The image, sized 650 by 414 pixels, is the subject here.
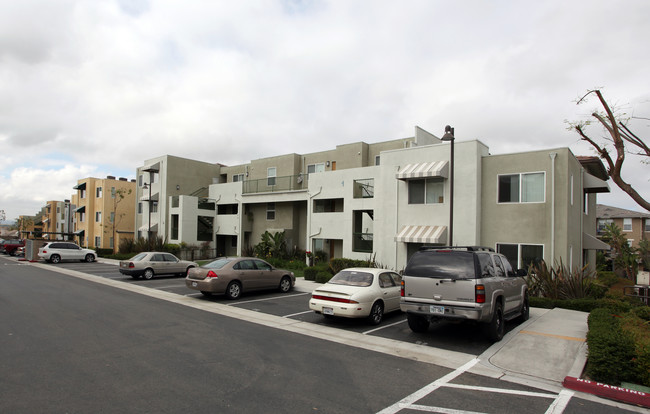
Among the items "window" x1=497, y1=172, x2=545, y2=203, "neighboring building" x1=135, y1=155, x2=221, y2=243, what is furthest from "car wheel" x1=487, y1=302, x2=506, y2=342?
"neighboring building" x1=135, y1=155, x2=221, y2=243

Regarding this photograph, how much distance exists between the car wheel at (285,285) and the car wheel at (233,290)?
2.06 meters

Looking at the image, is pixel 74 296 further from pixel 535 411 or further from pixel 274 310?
pixel 535 411

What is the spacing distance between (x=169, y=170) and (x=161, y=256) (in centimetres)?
1669

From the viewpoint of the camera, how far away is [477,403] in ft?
17.4

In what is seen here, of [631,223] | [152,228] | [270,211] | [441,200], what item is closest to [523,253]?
[441,200]

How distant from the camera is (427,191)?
1889 cm

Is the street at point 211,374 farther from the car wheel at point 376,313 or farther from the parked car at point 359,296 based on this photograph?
the car wheel at point 376,313

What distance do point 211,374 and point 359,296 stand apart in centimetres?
450

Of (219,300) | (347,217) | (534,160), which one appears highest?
(534,160)

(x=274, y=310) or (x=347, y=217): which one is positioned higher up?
(x=347, y=217)

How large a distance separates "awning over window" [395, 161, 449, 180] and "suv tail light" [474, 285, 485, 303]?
1045cm

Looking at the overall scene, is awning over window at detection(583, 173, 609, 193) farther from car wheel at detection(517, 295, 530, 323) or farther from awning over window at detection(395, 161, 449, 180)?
car wheel at detection(517, 295, 530, 323)

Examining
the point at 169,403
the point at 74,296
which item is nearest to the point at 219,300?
the point at 74,296

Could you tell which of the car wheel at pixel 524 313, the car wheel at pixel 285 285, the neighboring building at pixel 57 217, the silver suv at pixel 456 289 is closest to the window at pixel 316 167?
the car wheel at pixel 285 285
